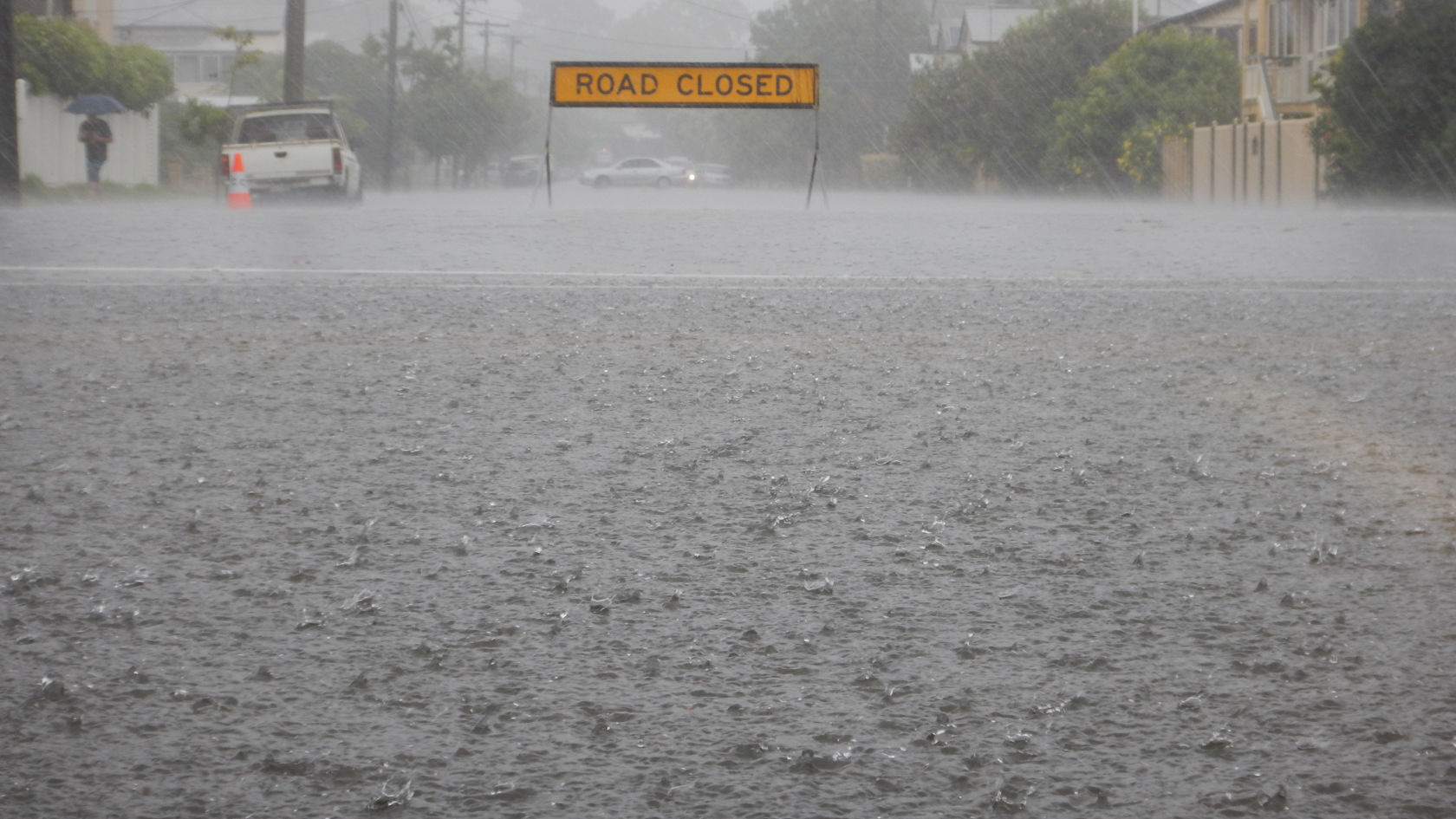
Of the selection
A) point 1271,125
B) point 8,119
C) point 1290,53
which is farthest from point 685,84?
point 1290,53

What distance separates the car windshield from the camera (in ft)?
93.1

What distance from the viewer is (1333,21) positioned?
3850 cm

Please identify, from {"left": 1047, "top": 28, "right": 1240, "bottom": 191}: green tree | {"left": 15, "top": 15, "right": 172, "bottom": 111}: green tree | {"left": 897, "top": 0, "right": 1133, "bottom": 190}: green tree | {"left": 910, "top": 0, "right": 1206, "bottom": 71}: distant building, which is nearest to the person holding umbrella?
{"left": 15, "top": 15, "right": 172, "bottom": 111}: green tree

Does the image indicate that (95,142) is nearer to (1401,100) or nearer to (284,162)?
(284,162)

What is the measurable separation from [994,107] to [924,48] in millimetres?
44642

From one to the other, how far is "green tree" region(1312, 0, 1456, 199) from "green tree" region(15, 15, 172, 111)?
25.7m

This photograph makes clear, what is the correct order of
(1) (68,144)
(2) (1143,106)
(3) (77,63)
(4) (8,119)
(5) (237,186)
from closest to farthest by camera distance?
(4) (8,119)
(5) (237,186)
(3) (77,63)
(1) (68,144)
(2) (1143,106)

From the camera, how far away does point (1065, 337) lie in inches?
250

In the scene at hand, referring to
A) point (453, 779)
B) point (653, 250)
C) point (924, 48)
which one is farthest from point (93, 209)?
point (924, 48)

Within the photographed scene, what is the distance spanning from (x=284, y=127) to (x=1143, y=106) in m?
21.9

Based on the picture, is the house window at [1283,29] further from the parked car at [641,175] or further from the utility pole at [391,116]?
the parked car at [641,175]

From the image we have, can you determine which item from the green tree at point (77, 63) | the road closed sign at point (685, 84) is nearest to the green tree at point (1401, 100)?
the road closed sign at point (685, 84)

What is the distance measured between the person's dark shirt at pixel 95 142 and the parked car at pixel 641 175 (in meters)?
49.6

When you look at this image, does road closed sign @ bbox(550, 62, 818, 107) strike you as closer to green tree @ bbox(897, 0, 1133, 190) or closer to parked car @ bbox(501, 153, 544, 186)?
green tree @ bbox(897, 0, 1133, 190)
